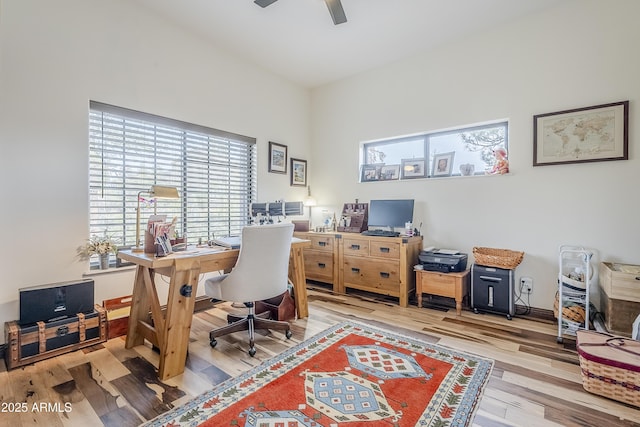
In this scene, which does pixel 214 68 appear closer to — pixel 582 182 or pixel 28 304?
pixel 28 304

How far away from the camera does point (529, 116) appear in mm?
3029

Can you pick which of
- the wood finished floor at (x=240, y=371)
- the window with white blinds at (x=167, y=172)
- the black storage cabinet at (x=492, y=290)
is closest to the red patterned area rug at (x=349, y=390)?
the wood finished floor at (x=240, y=371)

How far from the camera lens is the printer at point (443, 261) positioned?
3.17m

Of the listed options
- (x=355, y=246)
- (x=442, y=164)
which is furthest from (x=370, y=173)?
(x=355, y=246)

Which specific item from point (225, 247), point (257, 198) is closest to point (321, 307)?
point (225, 247)

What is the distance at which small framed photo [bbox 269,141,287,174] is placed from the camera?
4.21 metres

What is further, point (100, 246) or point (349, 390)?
point (100, 246)

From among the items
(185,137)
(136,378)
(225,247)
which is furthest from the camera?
(185,137)

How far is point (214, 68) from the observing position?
3512 millimetres

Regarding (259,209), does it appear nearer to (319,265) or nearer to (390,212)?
(319,265)

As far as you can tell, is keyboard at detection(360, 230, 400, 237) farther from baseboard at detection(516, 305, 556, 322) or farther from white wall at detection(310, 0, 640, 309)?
baseboard at detection(516, 305, 556, 322)

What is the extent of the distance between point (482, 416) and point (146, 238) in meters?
2.40

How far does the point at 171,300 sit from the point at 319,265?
2359mm

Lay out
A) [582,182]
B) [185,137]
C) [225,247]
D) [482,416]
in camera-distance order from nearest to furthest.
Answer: [482,416], [225,247], [582,182], [185,137]
